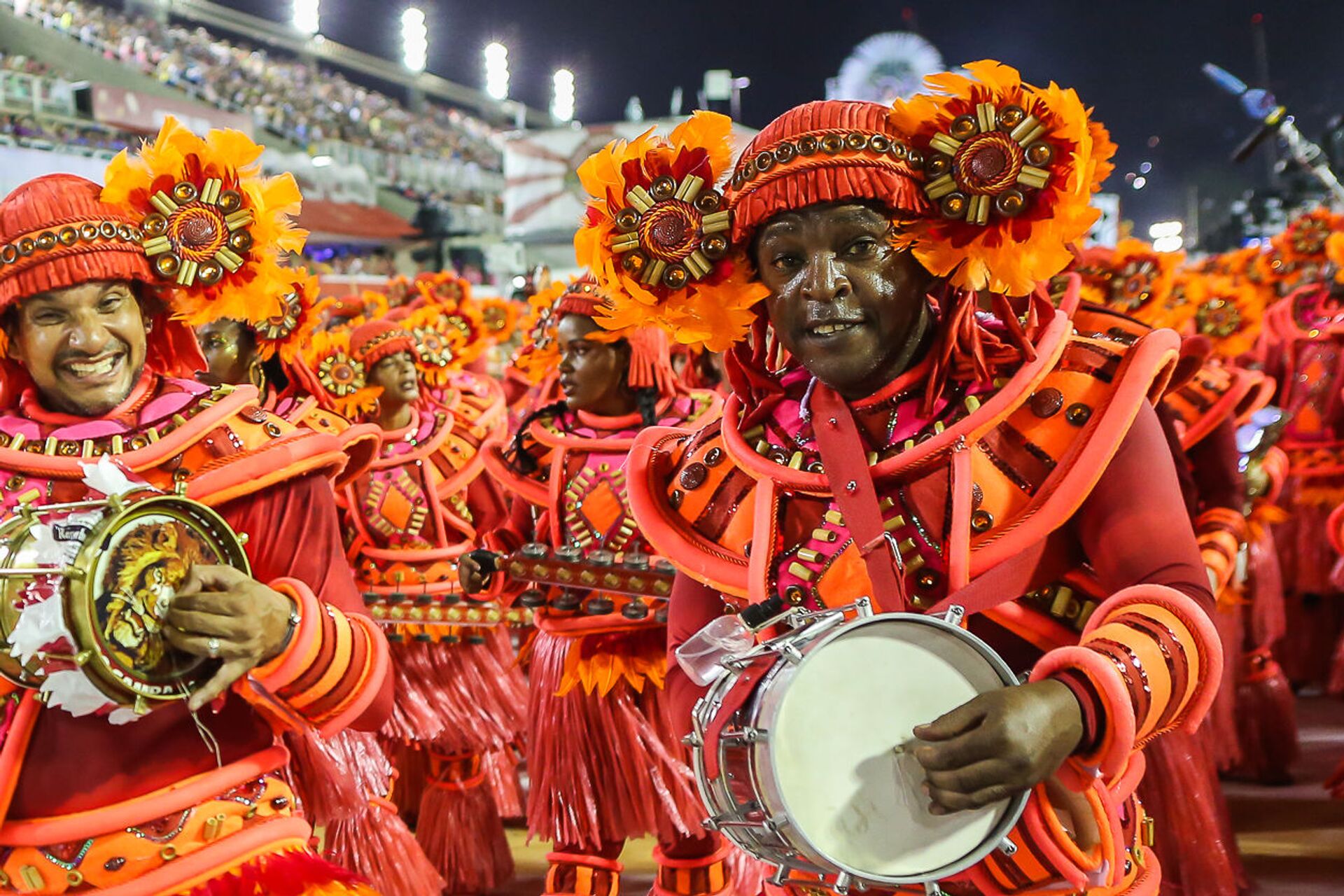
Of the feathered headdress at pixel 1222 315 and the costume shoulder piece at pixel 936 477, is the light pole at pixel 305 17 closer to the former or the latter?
the feathered headdress at pixel 1222 315

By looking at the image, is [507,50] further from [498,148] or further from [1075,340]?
[1075,340]

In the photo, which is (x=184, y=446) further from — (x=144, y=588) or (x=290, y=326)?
(x=290, y=326)

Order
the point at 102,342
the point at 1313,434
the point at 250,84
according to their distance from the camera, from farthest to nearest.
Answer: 1. the point at 250,84
2. the point at 1313,434
3. the point at 102,342

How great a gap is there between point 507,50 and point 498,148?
522 cm

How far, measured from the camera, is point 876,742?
171 cm

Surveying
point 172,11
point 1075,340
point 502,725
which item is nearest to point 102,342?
point 1075,340

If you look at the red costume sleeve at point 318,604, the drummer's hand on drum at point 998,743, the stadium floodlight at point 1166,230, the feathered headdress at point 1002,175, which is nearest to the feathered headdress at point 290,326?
the red costume sleeve at point 318,604

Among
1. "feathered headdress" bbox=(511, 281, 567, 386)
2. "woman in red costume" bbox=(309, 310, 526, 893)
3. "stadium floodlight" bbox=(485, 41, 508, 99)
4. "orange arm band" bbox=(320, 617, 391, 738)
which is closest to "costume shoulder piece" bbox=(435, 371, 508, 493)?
"woman in red costume" bbox=(309, 310, 526, 893)

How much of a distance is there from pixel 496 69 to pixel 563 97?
3.52 metres

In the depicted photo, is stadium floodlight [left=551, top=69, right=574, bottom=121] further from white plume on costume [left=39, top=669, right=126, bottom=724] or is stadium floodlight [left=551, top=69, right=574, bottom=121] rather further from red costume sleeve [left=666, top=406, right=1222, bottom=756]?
red costume sleeve [left=666, top=406, right=1222, bottom=756]

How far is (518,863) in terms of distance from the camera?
6277 mm

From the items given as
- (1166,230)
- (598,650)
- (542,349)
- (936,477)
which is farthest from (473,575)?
(1166,230)

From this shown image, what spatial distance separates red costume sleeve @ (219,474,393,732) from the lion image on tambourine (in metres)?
0.21

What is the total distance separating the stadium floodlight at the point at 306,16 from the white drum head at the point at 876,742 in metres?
30.9
